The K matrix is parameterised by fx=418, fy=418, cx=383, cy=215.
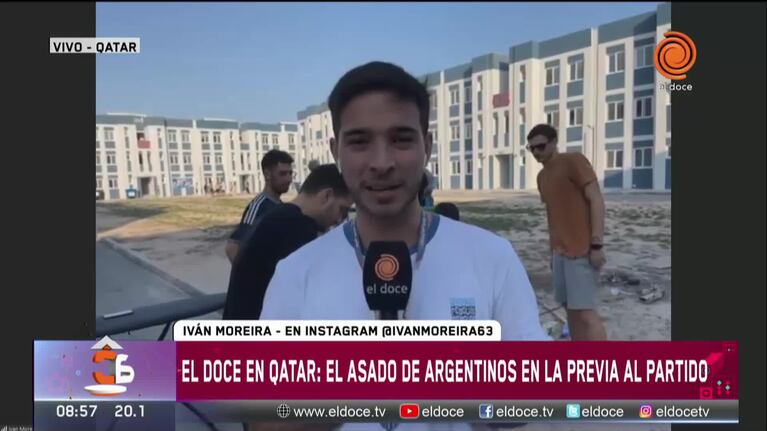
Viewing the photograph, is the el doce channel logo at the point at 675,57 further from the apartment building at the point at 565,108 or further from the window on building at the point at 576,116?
the window on building at the point at 576,116

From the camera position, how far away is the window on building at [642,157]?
2835 mm

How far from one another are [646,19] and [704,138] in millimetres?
607

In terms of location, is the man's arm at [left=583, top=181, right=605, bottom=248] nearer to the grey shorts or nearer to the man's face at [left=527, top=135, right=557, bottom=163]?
the grey shorts

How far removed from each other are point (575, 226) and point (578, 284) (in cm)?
41

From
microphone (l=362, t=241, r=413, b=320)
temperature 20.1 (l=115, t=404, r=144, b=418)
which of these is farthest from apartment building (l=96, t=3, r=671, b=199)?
temperature 20.1 (l=115, t=404, r=144, b=418)

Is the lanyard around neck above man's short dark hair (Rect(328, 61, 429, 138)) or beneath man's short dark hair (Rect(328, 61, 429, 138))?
beneath

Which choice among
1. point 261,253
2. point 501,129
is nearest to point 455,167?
point 501,129

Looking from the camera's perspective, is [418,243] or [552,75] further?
[552,75]

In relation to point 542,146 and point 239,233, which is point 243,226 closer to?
point 239,233

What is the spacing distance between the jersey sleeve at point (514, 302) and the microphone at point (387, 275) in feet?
0.93

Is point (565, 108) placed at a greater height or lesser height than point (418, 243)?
greater

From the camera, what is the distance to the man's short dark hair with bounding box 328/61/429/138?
123cm

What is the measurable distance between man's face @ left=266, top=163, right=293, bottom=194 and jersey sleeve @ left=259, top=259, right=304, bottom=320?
1.92m

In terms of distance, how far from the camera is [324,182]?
248 centimetres
